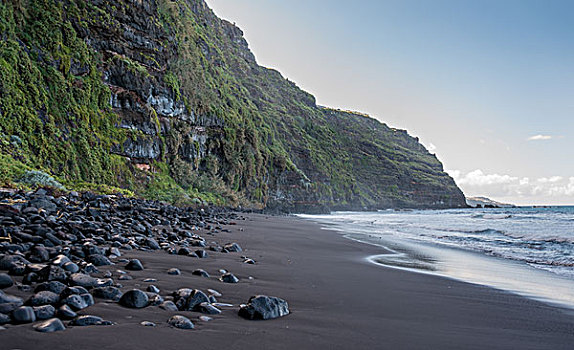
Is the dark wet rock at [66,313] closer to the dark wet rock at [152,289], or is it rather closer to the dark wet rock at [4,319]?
the dark wet rock at [4,319]

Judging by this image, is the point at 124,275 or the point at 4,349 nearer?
the point at 4,349

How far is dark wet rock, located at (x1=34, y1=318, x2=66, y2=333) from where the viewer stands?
6.22 ft

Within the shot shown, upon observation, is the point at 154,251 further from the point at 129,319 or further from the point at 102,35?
the point at 102,35

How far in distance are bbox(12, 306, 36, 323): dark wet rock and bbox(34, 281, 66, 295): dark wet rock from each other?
15.6 inches

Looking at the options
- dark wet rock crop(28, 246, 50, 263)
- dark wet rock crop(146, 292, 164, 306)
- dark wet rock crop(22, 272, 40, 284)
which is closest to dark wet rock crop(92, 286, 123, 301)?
dark wet rock crop(146, 292, 164, 306)

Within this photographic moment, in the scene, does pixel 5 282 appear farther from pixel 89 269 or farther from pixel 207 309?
pixel 207 309

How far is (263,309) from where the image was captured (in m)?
2.71

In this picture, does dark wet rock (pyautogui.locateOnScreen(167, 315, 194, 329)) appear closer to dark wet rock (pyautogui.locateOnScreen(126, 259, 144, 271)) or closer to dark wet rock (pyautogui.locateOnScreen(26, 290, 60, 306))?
dark wet rock (pyautogui.locateOnScreen(26, 290, 60, 306))

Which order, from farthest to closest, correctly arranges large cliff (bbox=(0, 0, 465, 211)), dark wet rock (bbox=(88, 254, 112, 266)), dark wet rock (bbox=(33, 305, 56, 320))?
1. large cliff (bbox=(0, 0, 465, 211))
2. dark wet rock (bbox=(88, 254, 112, 266))
3. dark wet rock (bbox=(33, 305, 56, 320))

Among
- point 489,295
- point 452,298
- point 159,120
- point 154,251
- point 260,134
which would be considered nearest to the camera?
point 452,298

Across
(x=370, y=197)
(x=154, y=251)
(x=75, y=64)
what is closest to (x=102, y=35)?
(x=75, y=64)

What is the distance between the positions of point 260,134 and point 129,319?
48.4 meters

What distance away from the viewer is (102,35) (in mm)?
22609

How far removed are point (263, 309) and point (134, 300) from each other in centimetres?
93
